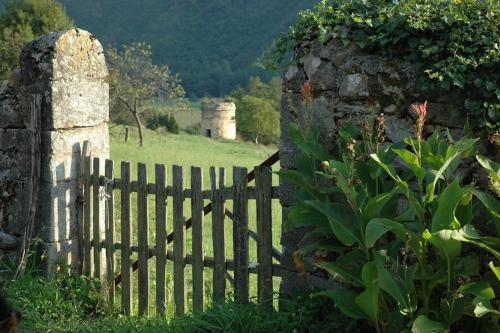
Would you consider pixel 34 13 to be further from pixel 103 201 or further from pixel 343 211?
pixel 343 211

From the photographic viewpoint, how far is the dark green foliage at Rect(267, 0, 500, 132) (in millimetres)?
Answer: 4039

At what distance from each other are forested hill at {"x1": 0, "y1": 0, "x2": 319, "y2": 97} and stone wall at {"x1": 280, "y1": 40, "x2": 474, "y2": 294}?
60.9m

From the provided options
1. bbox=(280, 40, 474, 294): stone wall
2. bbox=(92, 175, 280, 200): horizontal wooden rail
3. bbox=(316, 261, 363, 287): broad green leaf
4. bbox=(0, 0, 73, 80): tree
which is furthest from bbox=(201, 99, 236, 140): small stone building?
bbox=(316, 261, 363, 287): broad green leaf

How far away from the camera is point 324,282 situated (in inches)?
185

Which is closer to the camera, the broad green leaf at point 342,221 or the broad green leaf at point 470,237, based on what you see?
the broad green leaf at point 470,237

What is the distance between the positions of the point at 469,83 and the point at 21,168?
168 inches

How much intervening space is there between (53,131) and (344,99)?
9.70 feet

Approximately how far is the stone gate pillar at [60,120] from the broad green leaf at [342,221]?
3176 millimetres

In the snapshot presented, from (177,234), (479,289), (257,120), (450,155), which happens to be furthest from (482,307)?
(257,120)

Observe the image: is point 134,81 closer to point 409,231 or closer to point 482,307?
point 409,231

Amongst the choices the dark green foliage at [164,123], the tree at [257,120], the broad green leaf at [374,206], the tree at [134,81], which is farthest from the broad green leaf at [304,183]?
the tree at [257,120]

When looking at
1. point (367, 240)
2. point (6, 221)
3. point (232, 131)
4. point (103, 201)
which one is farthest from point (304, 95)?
point (232, 131)

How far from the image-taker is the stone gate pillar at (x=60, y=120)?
6305 millimetres

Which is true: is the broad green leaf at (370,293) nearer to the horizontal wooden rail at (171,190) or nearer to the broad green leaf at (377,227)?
the broad green leaf at (377,227)
